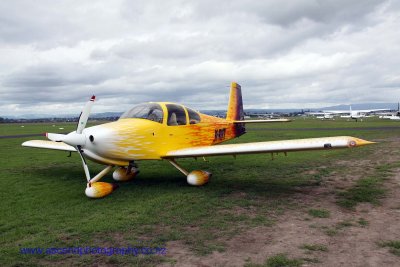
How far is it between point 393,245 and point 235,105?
9882 millimetres

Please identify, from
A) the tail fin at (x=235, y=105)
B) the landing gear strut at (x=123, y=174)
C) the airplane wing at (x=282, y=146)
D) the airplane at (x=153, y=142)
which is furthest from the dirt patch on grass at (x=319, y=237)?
the tail fin at (x=235, y=105)

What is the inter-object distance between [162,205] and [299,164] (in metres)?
7.36

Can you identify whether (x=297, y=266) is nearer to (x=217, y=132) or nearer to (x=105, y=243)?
(x=105, y=243)

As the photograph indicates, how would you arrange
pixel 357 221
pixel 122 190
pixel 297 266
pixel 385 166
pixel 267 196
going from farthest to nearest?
pixel 385 166 < pixel 122 190 < pixel 267 196 < pixel 357 221 < pixel 297 266

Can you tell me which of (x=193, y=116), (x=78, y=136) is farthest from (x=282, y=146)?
(x=78, y=136)

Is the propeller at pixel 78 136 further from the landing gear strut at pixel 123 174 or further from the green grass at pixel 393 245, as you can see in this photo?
the green grass at pixel 393 245

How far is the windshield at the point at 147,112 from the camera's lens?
8.95m

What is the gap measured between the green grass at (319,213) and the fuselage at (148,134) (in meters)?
4.24

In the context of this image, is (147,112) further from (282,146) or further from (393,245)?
(393,245)

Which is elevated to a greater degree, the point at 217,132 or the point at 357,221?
the point at 217,132

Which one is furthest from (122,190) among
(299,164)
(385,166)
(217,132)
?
(385,166)

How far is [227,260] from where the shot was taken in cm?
427

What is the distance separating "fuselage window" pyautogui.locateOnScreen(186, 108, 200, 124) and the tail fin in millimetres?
3423

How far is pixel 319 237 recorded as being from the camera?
504 cm
